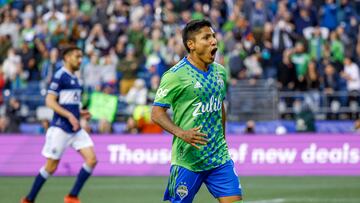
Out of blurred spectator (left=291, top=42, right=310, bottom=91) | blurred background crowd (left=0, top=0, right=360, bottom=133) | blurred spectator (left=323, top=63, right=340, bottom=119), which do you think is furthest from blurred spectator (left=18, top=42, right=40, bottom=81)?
blurred spectator (left=323, top=63, right=340, bottom=119)

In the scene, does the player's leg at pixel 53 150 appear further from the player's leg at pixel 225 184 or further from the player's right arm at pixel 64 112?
the player's leg at pixel 225 184

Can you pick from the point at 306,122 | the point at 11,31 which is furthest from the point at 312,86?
the point at 11,31

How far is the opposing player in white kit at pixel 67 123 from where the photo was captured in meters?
14.6

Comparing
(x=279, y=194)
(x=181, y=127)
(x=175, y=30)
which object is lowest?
(x=279, y=194)

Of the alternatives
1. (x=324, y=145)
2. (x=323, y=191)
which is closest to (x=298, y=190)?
(x=323, y=191)

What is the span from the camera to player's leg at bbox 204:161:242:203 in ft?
29.9

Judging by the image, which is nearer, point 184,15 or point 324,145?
point 324,145

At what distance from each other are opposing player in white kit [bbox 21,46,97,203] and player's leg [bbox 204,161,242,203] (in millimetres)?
5583

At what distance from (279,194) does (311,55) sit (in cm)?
946

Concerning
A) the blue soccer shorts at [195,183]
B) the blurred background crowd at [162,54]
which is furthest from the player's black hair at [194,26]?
the blurred background crowd at [162,54]

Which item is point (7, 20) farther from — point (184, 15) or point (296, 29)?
point (296, 29)

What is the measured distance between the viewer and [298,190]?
17.0 meters

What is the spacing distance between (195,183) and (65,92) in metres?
5.98

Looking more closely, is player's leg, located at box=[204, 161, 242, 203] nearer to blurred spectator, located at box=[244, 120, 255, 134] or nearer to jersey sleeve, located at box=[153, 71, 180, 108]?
jersey sleeve, located at box=[153, 71, 180, 108]
